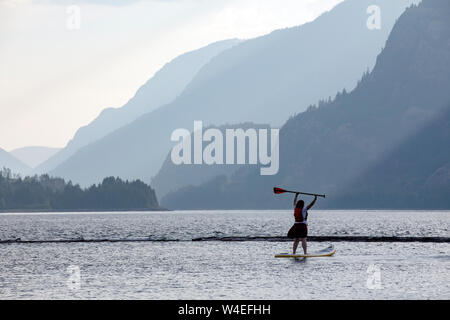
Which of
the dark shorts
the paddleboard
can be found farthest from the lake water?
the dark shorts

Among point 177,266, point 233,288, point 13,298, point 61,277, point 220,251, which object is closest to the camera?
point 13,298

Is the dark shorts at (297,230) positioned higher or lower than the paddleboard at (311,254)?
higher

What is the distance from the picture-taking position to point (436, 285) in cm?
3725

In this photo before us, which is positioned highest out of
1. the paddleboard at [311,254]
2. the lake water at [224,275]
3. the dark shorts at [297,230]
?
the dark shorts at [297,230]

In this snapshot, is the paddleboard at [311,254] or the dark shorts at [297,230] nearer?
the dark shorts at [297,230]

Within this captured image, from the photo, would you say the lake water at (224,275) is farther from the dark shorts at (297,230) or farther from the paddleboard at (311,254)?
the dark shorts at (297,230)

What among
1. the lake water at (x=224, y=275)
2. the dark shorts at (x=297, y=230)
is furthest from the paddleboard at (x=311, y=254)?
the dark shorts at (x=297, y=230)

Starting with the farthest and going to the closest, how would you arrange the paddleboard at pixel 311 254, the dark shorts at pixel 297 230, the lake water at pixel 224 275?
the paddleboard at pixel 311 254 < the dark shorts at pixel 297 230 < the lake water at pixel 224 275

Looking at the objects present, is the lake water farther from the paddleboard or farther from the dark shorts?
the dark shorts

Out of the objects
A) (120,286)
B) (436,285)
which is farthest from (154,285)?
(436,285)

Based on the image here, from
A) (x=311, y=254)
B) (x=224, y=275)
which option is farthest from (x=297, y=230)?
(x=224, y=275)
